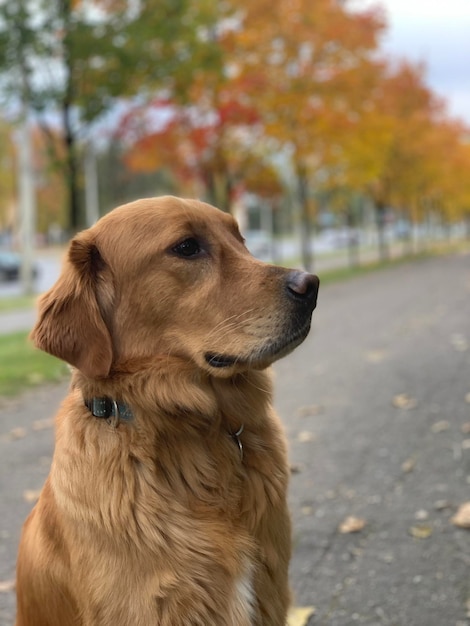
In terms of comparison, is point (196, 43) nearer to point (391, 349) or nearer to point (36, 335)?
point (391, 349)

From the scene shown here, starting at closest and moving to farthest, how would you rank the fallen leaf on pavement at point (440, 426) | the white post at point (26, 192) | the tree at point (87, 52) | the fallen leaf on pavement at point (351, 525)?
the fallen leaf on pavement at point (351, 525)
the fallen leaf on pavement at point (440, 426)
the tree at point (87, 52)
the white post at point (26, 192)

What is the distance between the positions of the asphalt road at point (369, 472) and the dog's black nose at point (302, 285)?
1.74m

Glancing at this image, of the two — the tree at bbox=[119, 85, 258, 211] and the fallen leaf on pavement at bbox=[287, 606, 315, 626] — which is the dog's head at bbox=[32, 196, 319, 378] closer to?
the fallen leaf on pavement at bbox=[287, 606, 315, 626]

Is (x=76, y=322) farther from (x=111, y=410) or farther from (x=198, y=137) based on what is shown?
(x=198, y=137)

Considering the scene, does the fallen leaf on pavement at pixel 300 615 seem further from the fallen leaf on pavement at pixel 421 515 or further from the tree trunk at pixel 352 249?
the tree trunk at pixel 352 249

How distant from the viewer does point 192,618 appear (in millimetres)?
2160

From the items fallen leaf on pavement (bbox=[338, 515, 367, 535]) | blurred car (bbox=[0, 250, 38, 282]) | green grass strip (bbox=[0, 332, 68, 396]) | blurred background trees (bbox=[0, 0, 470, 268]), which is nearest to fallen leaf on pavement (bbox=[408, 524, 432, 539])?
fallen leaf on pavement (bbox=[338, 515, 367, 535])

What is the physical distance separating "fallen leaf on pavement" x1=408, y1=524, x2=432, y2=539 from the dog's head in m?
2.08

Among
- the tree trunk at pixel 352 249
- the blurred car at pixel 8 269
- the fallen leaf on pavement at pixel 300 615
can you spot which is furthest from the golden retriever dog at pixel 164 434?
the blurred car at pixel 8 269

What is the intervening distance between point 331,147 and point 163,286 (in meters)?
18.8

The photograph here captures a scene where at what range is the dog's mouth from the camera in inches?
94.7


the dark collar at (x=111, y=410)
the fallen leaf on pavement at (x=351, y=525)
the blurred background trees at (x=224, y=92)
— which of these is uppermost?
the blurred background trees at (x=224, y=92)

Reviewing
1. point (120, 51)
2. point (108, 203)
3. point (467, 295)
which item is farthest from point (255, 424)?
point (108, 203)

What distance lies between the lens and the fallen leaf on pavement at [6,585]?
374 centimetres
